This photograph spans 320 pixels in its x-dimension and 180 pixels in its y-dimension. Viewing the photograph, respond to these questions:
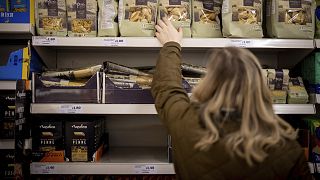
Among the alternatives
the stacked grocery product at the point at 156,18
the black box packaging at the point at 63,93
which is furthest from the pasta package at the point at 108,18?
the black box packaging at the point at 63,93

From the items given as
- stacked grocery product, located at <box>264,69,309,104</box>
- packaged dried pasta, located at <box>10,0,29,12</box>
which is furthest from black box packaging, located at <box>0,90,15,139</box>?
stacked grocery product, located at <box>264,69,309,104</box>

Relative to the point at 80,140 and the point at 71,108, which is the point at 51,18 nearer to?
the point at 71,108

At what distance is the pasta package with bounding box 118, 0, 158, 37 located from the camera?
5.44ft

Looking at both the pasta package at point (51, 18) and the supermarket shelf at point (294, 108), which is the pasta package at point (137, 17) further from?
the supermarket shelf at point (294, 108)

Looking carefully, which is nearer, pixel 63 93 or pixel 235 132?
pixel 235 132

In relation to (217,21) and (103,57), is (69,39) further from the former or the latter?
(217,21)

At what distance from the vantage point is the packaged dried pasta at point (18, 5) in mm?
1651

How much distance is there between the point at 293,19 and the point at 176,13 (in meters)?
→ 0.66

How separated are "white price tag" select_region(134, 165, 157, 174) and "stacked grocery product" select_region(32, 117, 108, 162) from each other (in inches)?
9.8

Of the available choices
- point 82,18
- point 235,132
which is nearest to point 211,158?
point 235,132

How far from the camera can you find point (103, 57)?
2139 millimetres

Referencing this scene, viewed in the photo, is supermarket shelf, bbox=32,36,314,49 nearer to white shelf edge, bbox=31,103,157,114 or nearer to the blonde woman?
white shelf edge, bbox=31,103,157,114

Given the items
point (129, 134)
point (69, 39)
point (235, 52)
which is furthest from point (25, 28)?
point (235, 52)

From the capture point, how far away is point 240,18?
1673 mm
